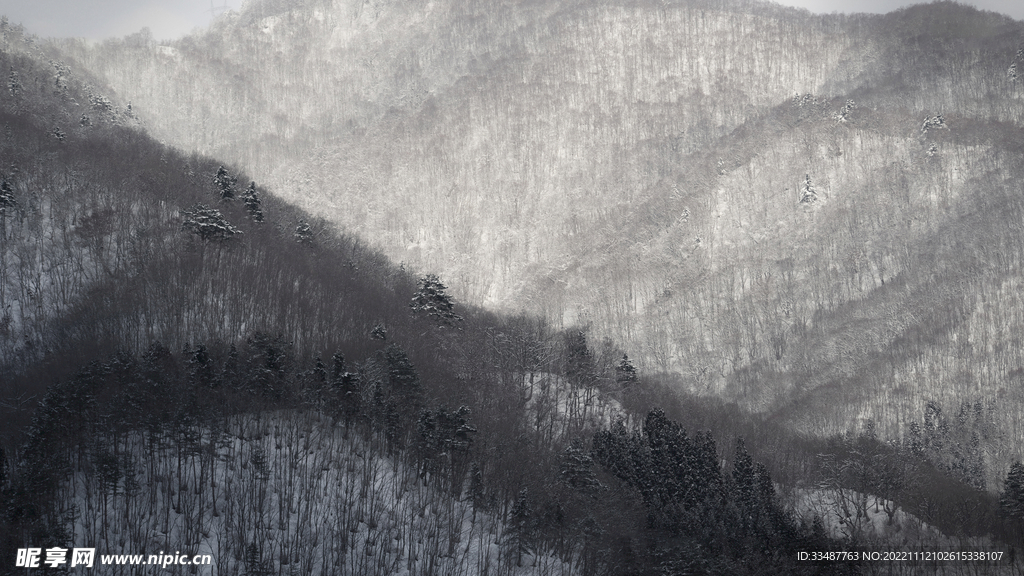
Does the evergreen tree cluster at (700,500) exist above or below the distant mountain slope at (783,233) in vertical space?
below

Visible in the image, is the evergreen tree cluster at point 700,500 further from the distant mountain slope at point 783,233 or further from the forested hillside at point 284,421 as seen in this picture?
the distant mountain slope at point 783,233

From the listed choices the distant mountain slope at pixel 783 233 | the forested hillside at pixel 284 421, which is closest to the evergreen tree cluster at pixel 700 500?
the forested hillside at pixel 284 421

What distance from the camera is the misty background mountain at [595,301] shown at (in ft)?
174

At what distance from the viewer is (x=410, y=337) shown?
72.1 m

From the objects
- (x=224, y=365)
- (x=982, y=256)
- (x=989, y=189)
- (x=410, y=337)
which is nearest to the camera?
(x=224, y=365)

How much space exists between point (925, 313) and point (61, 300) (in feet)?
427

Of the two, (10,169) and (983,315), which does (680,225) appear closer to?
(983,315)

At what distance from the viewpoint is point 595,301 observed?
15100cm

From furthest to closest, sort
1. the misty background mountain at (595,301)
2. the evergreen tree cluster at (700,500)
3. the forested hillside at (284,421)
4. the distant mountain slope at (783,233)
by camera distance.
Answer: the distant mountain slope at (783,233) < the misty background mountain at (595,301) < the evergreen tree cluster at (700,500) < the forested hillside at (284,421)

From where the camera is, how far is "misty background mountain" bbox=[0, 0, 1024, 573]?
53.2 metres

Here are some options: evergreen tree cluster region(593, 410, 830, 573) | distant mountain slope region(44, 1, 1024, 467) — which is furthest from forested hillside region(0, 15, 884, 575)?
distant mountain slope region(44, 1, 1024, 467)

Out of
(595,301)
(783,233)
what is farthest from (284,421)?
(783,233)

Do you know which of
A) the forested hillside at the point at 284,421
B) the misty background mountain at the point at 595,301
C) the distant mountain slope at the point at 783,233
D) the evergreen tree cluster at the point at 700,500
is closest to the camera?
the forested hillside at the point at 284,421

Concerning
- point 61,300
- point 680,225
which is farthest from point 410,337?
point 680,225
